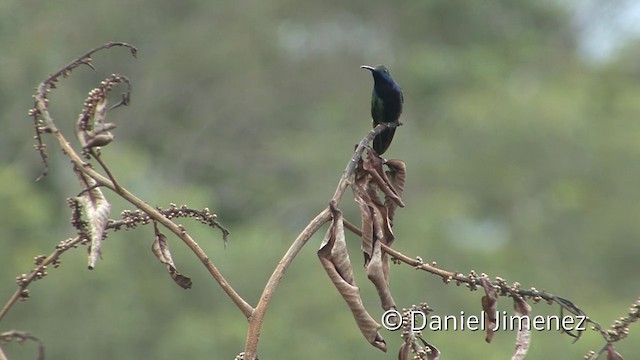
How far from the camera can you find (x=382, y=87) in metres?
3.97

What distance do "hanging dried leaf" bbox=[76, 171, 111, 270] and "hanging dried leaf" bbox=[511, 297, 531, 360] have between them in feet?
2.14

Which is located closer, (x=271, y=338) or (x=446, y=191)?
(x=271, y=338)

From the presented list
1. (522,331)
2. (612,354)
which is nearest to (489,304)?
(522,331)

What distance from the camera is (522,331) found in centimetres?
229

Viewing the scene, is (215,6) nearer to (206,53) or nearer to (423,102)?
(206,53)

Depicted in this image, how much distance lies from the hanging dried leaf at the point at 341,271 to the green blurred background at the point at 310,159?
8.23 meters

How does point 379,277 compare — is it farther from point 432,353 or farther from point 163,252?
point 163,252

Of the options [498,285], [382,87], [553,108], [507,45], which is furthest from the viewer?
[507,45]

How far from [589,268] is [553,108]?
304 centimetres

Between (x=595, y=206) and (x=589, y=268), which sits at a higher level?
(x=595, y=206)

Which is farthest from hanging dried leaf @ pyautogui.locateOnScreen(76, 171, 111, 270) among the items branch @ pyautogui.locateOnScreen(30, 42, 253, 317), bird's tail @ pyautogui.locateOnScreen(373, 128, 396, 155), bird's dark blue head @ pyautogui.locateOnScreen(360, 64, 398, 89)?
bird's dark blue head @ pyautogui.locateOnScreen(360, 64, 398, 89)

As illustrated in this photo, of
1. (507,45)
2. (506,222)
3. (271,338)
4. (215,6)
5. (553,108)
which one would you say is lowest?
(271,338)

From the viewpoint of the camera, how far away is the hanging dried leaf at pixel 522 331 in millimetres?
2238

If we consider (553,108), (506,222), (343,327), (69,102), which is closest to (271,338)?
(343,327)
